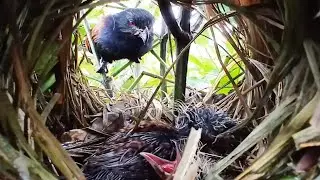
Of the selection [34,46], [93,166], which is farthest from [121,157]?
[34,46]

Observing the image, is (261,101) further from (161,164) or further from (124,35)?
(124,35)

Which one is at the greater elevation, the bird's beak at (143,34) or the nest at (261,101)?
the nest at (261,101)

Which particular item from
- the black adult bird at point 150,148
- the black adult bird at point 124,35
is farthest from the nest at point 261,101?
the black adult bird at point 124,35

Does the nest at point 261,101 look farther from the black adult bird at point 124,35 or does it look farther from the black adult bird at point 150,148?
the black adult bird at point 124,35

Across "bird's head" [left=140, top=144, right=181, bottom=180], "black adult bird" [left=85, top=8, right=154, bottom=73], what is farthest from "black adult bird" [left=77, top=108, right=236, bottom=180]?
"black adult bird" [left=85, top=8, right=154, bottom=73]

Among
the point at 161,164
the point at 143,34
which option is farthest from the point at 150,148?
the point at 143,34

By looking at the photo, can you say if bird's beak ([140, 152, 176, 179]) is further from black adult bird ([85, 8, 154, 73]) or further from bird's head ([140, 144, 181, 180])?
black adult bird ([85, 8, 154, 73])

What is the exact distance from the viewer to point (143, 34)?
1.42m

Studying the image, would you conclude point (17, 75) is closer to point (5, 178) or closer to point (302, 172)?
point (5, 178)

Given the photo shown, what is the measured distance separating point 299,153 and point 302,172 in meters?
0.02

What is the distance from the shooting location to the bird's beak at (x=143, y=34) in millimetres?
1407

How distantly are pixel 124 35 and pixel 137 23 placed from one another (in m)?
0.04

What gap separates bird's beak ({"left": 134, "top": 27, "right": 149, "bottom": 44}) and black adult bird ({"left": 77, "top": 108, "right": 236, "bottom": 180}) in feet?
2.31

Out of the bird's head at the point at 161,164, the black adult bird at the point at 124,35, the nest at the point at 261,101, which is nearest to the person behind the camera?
the nest at the point at 261,101
